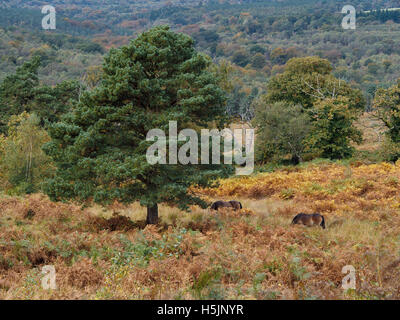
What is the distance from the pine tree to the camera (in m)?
11.2

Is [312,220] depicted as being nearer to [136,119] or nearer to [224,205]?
[224,205]

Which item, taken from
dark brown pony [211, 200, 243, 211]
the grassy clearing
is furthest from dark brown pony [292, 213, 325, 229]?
dark brown pony [211, 200, 243, 211]

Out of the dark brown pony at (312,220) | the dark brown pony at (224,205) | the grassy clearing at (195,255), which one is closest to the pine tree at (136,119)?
the grassy clearing at (195,255)

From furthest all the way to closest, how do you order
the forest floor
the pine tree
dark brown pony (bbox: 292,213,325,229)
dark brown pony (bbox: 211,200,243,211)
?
dark brown pony (bbox: 211,200,243,211)
dark brown pony (bbox: 292,213,325,229)
the pine tree
the forest floor

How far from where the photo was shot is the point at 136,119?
11.5m

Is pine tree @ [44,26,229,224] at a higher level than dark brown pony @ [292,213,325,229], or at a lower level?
higher

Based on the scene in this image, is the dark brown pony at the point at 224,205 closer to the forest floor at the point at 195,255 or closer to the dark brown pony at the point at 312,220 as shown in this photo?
the forest floor at the point at 195,255

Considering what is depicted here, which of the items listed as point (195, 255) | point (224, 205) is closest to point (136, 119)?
point (195, 255)

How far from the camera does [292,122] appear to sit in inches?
1271

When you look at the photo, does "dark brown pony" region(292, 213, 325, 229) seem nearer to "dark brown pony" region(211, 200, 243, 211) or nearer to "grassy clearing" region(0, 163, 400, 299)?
"grassy clearing" region(0, 163, 400, 299)

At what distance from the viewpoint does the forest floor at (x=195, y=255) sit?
20.7 ft

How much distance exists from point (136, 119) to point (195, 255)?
467 centimetres

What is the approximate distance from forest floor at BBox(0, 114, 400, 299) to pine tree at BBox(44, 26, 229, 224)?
136 cm

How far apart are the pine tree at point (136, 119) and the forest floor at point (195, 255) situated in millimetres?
1358
